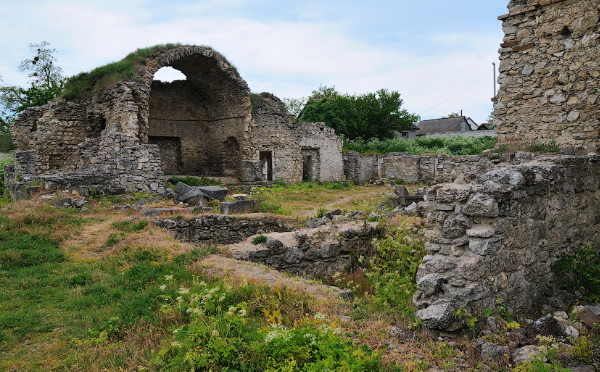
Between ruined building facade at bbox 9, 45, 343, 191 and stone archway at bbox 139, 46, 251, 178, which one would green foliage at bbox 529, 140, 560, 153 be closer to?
ruined building facade at bbox 9, 45, 343, 191

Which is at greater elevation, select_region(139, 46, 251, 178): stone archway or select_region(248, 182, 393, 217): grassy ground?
select_region(139, 46, 251, 178): stone archway

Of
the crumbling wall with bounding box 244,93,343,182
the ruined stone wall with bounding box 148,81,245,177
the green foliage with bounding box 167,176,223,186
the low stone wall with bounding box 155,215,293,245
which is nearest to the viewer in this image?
the low stone wall with bounding box 155,215,293,245

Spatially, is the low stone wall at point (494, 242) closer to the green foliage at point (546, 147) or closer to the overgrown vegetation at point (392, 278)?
the overgrown vegetation at point (392, 278)

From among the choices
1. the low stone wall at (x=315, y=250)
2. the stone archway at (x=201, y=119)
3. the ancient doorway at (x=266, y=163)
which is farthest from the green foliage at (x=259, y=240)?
the ancient doorway at (x=266, y=163)

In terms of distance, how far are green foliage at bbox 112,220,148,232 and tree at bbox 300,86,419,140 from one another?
1137 inches

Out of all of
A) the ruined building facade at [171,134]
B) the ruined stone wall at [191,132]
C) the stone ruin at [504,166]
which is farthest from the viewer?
the ruined stone wall at [191,132]

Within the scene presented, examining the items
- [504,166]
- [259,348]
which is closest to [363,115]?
[504,166]

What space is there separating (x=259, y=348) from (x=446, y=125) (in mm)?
56145

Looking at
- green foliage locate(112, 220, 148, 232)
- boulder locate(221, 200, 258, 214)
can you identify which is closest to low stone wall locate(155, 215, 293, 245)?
green foliage locate(112, 220, 148, 232)

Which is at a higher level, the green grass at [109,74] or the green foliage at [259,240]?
the green grass at [109,74]

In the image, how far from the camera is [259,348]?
12.2 feet

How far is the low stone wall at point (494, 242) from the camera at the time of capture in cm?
496

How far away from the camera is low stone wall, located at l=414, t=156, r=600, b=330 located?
4957 mm

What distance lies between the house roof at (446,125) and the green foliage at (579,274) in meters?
49.9
